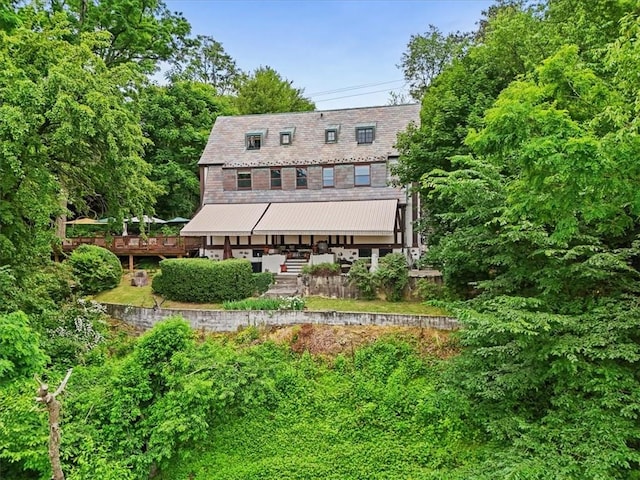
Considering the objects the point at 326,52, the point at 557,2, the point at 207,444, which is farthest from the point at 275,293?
the point at 557,2

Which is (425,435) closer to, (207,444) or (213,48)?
(207,444)

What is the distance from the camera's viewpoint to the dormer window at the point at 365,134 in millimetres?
23984

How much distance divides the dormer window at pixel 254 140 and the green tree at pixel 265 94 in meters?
11.0

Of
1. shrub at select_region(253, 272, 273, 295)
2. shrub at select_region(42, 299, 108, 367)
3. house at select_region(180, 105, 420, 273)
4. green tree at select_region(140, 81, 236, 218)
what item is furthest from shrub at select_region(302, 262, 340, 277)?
green tree at select_region(140, 81, 236, 218)

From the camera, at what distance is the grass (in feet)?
48.8

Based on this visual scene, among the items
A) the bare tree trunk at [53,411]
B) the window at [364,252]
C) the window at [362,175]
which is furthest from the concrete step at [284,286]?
the bare tree trunk at [53,411]

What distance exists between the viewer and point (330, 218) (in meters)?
21.3

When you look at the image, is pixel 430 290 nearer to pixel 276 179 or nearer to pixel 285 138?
pixel 276 179

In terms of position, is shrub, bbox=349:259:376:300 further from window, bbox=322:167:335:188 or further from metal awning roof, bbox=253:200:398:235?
window, bbox=322:167:335:188

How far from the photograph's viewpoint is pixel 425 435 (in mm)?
10336

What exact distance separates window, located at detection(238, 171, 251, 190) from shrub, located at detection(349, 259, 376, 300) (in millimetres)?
10404

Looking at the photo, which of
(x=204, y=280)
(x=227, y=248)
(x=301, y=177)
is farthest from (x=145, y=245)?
(x=301, y=177)

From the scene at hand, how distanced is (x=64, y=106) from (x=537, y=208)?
34.5 feet

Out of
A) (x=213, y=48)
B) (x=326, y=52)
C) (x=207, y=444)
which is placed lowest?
(x=207, y=444)
